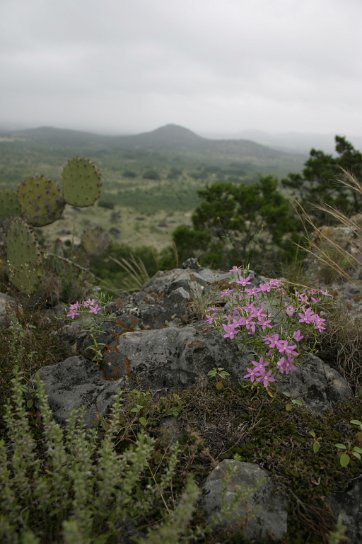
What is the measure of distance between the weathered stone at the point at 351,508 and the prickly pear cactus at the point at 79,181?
6609 millimetres

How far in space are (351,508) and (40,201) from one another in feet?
22.8

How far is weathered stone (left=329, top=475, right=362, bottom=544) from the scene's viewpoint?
76.1 inches

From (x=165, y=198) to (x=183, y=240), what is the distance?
153ft

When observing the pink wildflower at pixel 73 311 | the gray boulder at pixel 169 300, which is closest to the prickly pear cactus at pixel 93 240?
the gray boulder at pixel 169 300

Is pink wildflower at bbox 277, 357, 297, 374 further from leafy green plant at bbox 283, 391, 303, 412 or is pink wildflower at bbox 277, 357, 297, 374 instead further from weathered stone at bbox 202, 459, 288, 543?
weathered stone at bbox 202, 459, 288, 543

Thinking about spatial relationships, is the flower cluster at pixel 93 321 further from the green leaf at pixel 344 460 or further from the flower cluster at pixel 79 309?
the green leaf at pixel 344 460

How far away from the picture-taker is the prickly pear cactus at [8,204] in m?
7.48

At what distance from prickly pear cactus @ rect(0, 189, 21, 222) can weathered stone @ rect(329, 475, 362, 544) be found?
23.6 ft

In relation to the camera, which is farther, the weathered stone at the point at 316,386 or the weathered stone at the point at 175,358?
the weathered stone at the point at 175,358

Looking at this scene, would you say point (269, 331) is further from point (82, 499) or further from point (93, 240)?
point (93, 240)

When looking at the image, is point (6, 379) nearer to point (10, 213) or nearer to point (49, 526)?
point (49, 526)

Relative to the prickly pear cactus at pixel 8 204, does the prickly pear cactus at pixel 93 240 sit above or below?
below

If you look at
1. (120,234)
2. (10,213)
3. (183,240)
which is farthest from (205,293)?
(120,234)

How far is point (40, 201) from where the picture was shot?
290 inches
